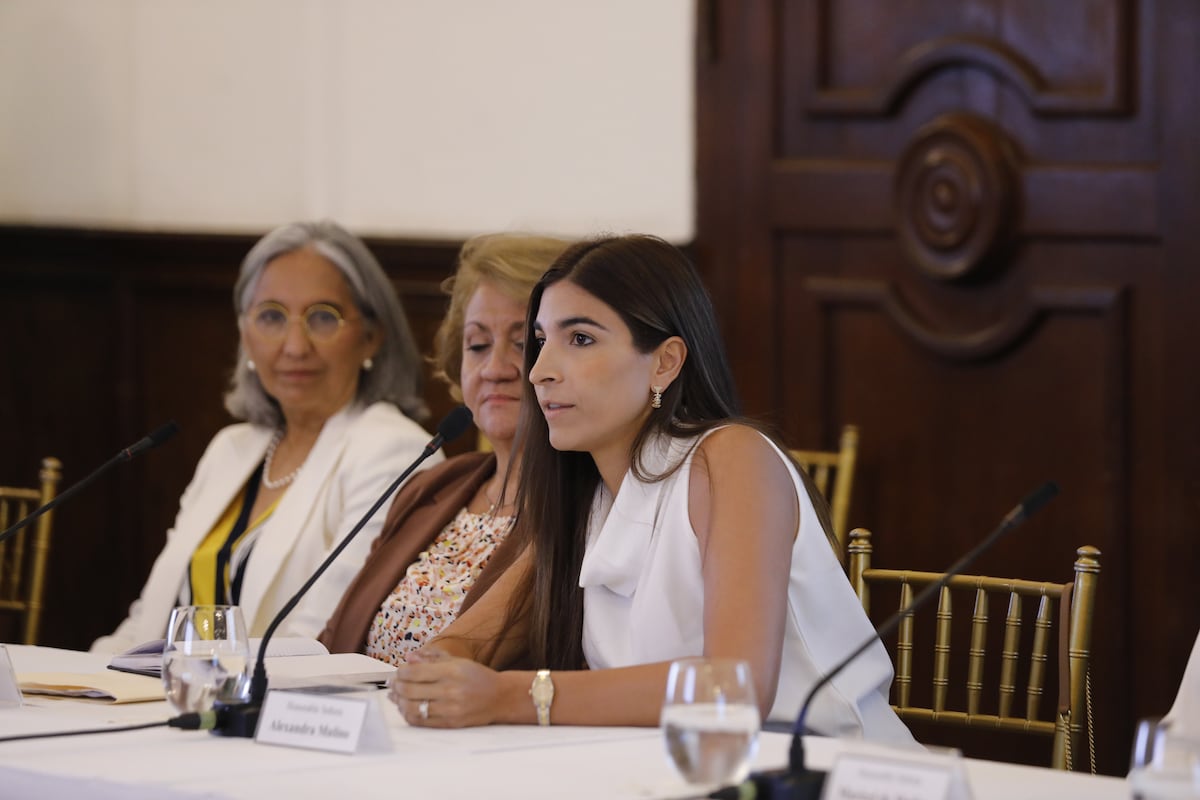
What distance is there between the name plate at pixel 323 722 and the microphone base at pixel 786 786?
0.43m

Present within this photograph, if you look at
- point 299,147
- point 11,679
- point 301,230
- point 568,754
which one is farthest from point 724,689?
point 299,147

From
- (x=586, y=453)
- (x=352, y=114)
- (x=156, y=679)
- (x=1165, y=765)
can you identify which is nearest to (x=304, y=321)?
(x=352, y=114)

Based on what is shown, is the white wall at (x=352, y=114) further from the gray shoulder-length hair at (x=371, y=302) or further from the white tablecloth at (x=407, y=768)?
the white tablecloth at (x=407, y=768)

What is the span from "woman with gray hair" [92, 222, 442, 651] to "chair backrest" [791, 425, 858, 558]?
0.83 m

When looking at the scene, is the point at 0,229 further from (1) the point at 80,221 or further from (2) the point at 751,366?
(2) the point at 751,366

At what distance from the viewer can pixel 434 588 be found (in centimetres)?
263

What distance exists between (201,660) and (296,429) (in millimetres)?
1663

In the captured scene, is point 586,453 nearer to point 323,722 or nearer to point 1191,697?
point 323,722

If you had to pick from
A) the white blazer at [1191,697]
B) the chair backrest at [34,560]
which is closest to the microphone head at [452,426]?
the white blazer at [1191,697]

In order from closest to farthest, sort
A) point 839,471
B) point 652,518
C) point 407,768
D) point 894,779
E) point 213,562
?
1. point 894,779
2. point 407,768
3. point 652,518
4. point 213,562
5. point 839,471

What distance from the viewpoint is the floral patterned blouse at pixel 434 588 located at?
2596 millimetres

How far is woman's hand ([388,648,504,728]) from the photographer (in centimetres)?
179

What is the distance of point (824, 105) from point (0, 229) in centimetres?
233

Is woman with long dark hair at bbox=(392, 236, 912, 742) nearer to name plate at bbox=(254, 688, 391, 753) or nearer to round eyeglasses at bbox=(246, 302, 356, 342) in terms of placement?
name plate at bbox=(254, 688, 391, 753)
